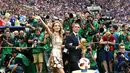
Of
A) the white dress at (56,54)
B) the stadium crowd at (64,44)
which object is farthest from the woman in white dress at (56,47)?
the stadium crowd at (64,44)

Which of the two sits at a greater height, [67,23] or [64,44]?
[67,23]

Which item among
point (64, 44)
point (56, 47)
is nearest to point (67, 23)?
point (64, 44)

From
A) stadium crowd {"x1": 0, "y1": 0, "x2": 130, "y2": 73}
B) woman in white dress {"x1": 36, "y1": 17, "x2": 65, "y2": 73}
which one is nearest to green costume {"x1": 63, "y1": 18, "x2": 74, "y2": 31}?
stadium crowd {"x1": 0, "y1": 0, "x2": 130, "y2": 73}

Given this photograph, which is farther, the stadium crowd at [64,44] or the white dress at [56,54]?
the stadium crowd at [64,44]

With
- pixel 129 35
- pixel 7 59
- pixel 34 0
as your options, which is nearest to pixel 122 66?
pixel 129 35

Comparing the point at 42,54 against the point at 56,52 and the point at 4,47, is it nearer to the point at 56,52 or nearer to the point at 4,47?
the point at 4,47

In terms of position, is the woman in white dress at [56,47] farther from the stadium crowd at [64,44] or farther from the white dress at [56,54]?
the stadium crowd at [64,44]

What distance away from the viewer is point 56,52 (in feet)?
30.5

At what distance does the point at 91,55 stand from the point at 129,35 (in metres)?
1.81

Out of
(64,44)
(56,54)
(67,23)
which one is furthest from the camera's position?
(67,23)

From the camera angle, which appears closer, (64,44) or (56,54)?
(56,54)

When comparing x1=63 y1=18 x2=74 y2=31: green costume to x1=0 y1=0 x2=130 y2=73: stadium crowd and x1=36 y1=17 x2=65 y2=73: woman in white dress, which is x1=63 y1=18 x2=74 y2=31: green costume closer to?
x1=0 y1=0 x2=130 y2=73: stadium crowd

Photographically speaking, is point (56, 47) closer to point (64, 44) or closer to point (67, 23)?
point (64, 44)

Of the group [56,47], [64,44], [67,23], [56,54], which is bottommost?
[56,54]
